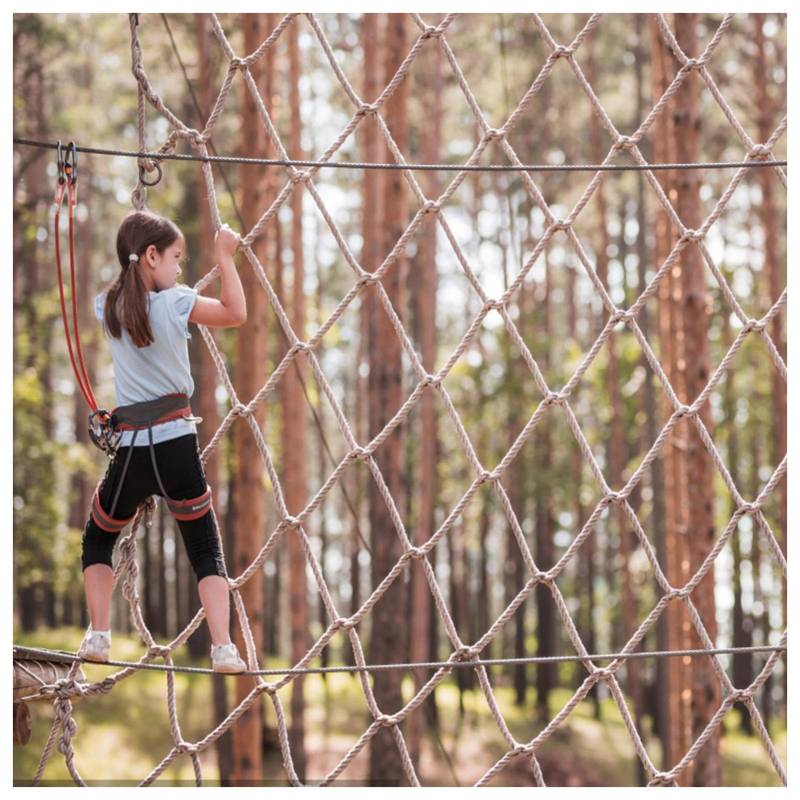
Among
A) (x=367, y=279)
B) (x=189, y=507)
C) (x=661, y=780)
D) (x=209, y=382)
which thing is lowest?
(x=661, y=780)

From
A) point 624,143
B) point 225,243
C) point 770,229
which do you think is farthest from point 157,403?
point 770,229

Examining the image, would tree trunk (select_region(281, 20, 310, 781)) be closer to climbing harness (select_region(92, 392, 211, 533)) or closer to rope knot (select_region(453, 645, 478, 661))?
rope knot (select_region(453, 645, 478, 661))

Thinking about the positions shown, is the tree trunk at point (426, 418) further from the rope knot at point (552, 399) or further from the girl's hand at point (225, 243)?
the girl's hand at point (225, 243)

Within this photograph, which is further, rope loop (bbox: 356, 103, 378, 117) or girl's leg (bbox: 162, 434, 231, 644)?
rope loop (bbox: 356, 103, 378, 117)

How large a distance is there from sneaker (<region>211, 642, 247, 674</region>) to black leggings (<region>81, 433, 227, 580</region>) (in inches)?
4.1

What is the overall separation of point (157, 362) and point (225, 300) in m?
0.14

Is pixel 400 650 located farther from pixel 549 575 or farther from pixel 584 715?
pixel 584 715

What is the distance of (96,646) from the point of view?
1.57 metres

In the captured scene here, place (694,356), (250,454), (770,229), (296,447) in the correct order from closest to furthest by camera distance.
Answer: (694,356)
(250,454)
(296,447)
(770,229)

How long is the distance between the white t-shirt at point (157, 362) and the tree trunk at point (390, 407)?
2.54 m

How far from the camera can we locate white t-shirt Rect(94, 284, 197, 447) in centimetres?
153

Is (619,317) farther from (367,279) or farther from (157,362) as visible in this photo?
(157,362)

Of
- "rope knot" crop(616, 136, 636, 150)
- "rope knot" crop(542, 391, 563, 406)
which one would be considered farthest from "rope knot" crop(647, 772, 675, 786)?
"rope knot" crop(616, 136, 636, 150)

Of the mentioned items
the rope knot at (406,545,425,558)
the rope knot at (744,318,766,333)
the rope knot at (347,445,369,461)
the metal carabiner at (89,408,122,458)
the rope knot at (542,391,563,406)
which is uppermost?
the rope knot at (744,318,766,333)
